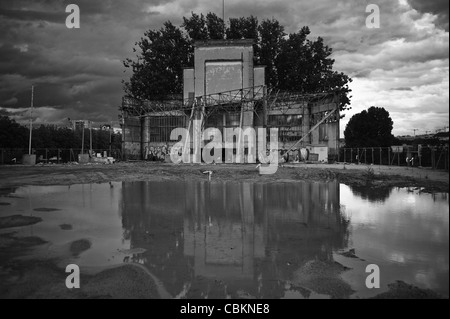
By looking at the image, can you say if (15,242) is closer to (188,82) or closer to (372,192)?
(372,192)

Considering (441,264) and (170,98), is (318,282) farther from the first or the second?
(170,98)

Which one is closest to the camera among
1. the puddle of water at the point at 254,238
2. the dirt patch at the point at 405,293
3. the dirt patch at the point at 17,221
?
the dirt patch at the point at 405,293

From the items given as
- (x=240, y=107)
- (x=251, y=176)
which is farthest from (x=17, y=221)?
(x=240, y=107)

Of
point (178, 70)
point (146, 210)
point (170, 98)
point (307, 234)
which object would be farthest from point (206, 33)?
point (307, 234)

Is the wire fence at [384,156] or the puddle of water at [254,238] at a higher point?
the wire fence at [384,156]

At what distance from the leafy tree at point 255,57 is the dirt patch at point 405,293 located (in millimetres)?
48251

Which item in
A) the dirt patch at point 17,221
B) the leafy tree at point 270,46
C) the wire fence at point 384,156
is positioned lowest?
the dirt patch at point 17,221

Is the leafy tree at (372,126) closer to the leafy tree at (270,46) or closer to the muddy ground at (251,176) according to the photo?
the leafy tree at (270,46)

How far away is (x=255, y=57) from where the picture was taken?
5525cm

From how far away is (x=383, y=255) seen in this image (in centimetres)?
759

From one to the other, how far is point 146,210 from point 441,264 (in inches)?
382

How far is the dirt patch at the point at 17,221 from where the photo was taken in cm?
1054

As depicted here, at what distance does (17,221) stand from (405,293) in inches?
A: 427

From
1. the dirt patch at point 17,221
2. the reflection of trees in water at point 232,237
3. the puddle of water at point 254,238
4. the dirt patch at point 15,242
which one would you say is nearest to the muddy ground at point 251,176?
the puddle of water at point 254,238
